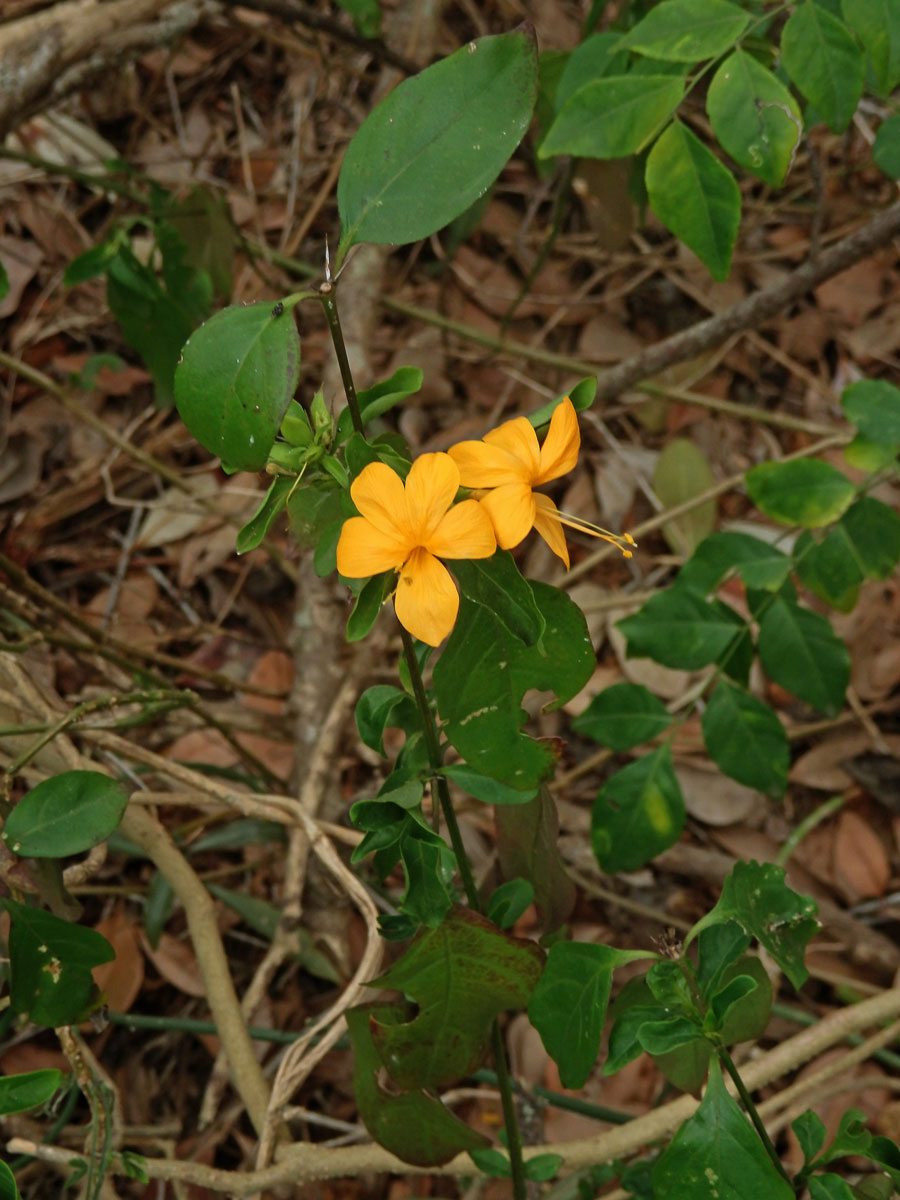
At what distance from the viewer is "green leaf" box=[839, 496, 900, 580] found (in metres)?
1.23

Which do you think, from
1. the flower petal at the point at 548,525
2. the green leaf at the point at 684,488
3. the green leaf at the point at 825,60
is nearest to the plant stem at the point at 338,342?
the flower petal at the point at 548,525

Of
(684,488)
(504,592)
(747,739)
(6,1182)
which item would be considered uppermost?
(504,592)

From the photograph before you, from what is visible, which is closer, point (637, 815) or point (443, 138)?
point (443, 138)

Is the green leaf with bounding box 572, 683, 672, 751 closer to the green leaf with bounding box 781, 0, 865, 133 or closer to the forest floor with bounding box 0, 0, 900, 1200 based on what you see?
the forest floor with bounding box 0, 0, 900, 1200

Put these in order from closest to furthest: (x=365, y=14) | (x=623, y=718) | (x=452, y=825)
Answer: (x=452, y=825) → (x=623, y=718) → (x=365, y=14)

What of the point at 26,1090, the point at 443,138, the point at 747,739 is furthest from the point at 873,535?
the point at 26,1090

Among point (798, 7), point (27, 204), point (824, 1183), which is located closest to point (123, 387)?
point (27, 204)

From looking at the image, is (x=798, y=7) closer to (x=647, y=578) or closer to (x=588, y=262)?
(x=647, y=578)

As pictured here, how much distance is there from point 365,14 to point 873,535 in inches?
44.3

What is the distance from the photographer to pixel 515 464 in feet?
2.19

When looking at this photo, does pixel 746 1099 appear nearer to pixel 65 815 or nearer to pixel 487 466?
pixel 487 466

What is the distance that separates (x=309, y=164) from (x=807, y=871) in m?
1.77

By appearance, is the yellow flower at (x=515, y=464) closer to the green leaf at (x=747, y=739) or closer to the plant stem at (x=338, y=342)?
the plant stem at (x=338, y=342)

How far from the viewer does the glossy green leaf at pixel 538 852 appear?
3.11 ft
